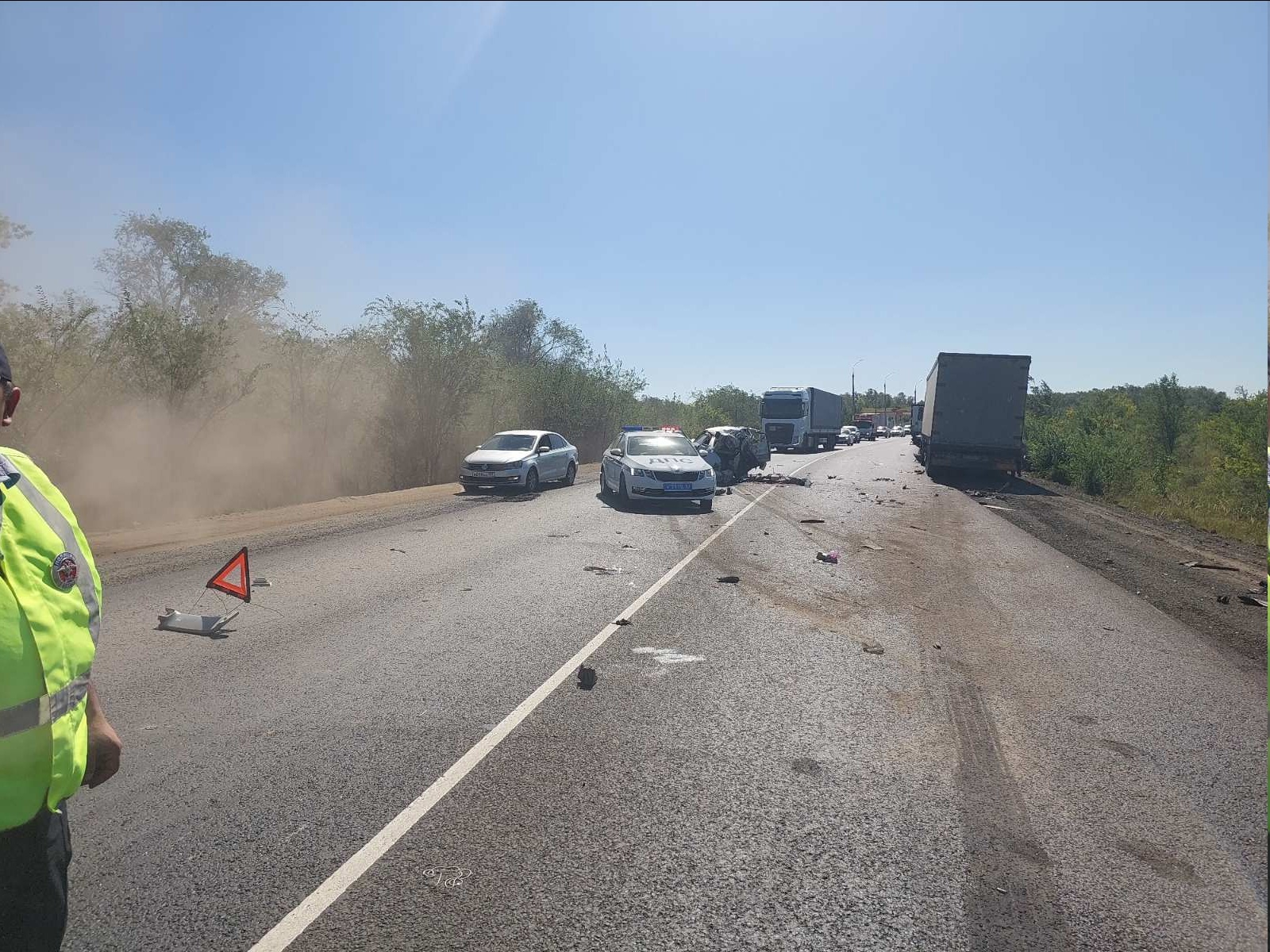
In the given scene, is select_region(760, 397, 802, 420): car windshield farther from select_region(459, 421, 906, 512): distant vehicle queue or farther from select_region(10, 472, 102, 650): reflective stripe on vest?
select_region(10, 472, 102, 650): reflective stripe on vest

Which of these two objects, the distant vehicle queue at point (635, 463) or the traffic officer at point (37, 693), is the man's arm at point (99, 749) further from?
the distant vehicle queue at point (635, 463)

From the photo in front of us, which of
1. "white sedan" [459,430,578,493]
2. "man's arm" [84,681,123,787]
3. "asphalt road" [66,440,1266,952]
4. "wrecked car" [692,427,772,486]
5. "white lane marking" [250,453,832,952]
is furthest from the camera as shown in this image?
"wrecked car" [692,427,772,486]

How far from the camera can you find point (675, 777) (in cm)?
417

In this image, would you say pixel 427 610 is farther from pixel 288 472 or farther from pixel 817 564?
pixel 288 472

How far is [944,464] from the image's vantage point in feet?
87.9

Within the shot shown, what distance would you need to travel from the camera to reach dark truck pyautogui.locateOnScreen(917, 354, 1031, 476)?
25438 mm

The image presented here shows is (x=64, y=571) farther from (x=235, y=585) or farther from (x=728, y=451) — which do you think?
(x=728, y=451)

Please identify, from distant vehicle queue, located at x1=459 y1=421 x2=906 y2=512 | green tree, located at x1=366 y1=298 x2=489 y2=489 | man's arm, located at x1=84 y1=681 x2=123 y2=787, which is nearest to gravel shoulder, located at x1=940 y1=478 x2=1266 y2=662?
distant vehicle queue, located at x1=459 y1=421 x2=906 y2=512

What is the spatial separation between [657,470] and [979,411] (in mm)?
14035

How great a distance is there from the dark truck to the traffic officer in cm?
2718

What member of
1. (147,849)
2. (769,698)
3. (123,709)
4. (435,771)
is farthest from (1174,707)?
(123,709)

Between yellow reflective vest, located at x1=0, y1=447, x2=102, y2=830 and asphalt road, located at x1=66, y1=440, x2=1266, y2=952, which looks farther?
asphalt road, located at x1=66, y1=440, x2=1266, y2=952

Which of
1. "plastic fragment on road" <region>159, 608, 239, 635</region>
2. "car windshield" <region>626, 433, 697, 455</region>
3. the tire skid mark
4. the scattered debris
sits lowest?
"plastic fragment on road" <region>159, 608, 239, 635</region>

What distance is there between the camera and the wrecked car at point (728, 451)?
24766 millimetres
